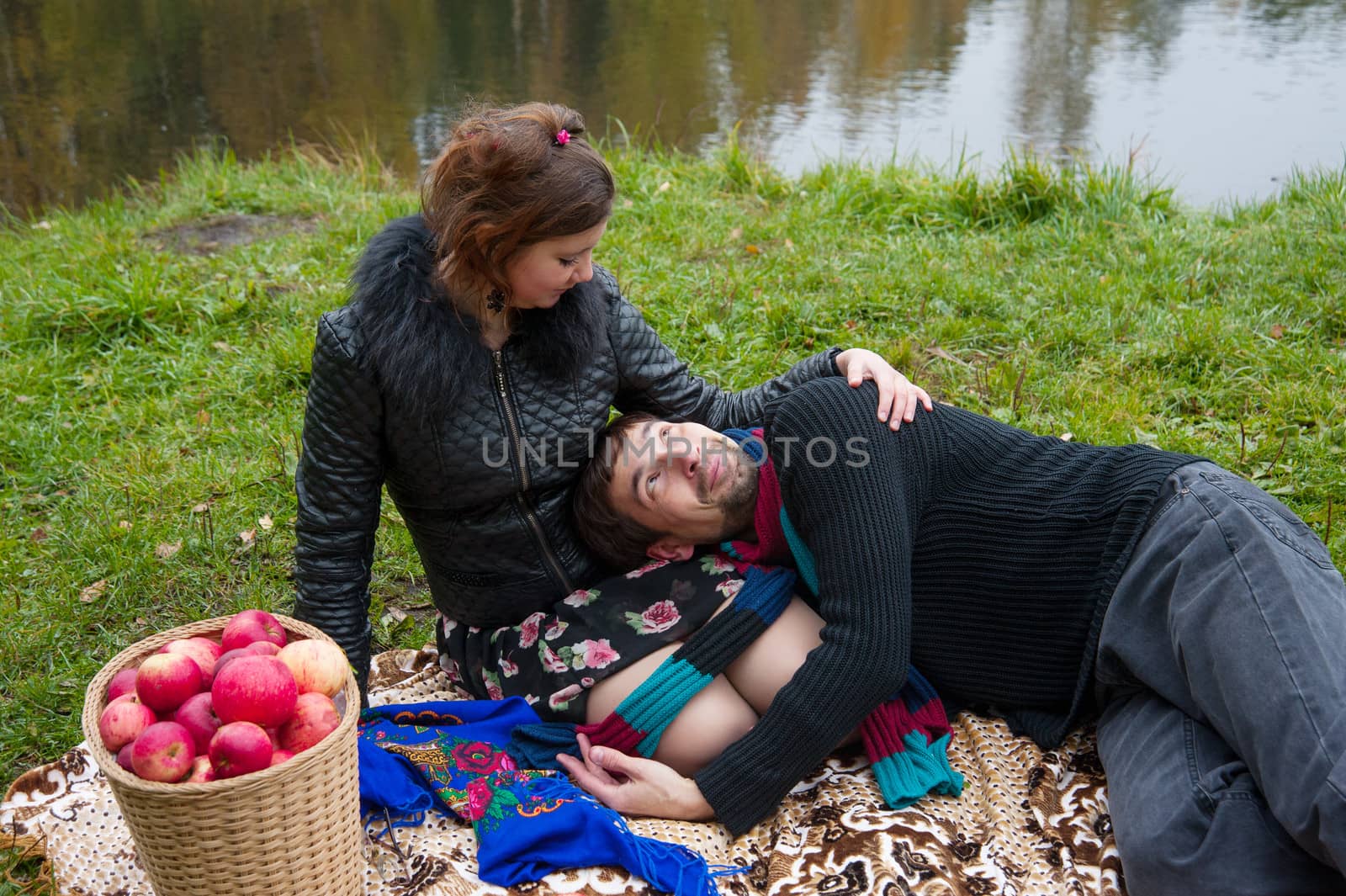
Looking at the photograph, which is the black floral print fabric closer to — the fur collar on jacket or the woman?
the woman

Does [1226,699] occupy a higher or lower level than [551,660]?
higher

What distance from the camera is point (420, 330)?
8.36 ft

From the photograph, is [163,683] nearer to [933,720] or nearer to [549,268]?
[549,268]

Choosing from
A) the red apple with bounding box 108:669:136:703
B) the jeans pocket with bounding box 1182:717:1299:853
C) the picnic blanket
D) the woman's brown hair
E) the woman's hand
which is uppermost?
the woman's brown hair

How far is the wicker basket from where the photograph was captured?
1942 mm

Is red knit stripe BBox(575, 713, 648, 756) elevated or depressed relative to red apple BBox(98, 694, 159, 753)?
depressed

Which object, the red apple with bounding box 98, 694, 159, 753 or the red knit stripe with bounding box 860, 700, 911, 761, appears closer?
the red apple with bounding box 98, 694, 159, 753

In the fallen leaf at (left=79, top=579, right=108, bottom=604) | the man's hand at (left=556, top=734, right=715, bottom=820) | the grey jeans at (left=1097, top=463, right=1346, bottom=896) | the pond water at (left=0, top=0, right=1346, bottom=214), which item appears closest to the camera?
the grey jeans at (left=1097, top=463, right=1346, bottom=896)

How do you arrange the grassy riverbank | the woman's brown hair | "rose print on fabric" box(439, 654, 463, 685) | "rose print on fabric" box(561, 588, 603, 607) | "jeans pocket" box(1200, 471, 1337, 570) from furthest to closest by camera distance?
the grassy riverbank
"rose print on fabric" box(439, 654, 463, 685)
"rose print on fabric" box(561, 588, 603, 607)
the woman's brown hair
"jeans pocket" box(1200, 471, 1337, 570)

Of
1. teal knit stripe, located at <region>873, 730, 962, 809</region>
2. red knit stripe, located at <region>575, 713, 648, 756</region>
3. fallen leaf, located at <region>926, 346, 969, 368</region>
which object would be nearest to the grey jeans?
teal knit stripe, located at <region>873, 730, 962, 809</region>

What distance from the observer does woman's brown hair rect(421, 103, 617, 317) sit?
2447mm

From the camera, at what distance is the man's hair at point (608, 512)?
9.39 ft

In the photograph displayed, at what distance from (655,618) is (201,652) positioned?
107 cm

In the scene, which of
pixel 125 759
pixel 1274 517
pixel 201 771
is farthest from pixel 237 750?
pixel 1274 517
